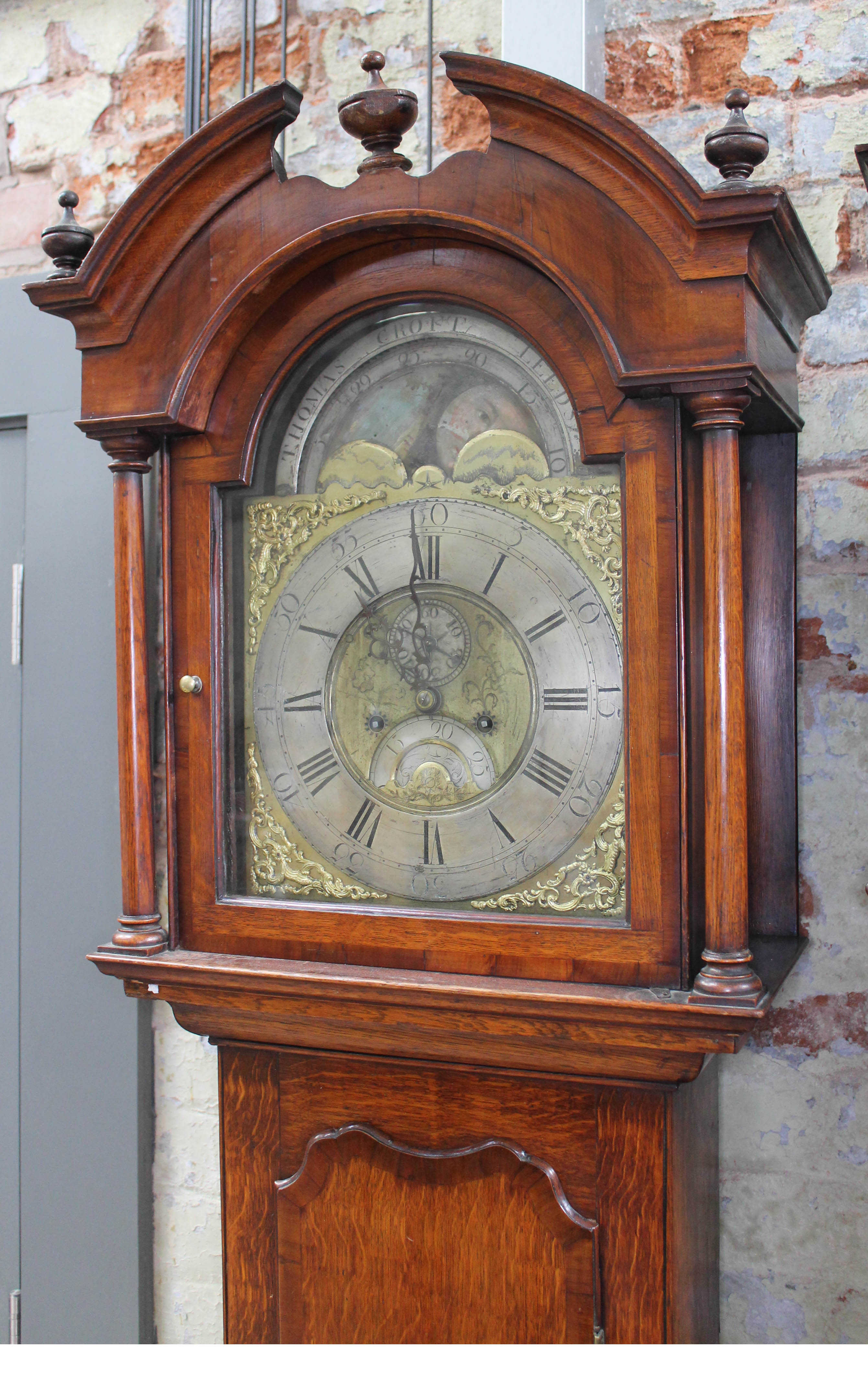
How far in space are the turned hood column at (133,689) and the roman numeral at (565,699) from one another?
1.43 ft

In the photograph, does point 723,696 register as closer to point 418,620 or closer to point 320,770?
point 418,620

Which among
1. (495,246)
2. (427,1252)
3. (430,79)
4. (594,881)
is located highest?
(430,79)

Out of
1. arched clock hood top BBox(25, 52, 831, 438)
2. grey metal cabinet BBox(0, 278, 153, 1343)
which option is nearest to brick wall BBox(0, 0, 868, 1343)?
arched clock hood top BBox(25, 52, 831, 438)

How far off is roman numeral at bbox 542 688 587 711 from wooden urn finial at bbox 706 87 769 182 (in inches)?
18.4

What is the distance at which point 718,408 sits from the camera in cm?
102

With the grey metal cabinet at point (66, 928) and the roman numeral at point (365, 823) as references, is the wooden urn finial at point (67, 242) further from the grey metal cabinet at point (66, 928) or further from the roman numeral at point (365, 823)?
the roman numeral at point (365, 823)

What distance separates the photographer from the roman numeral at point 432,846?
1.14 metres

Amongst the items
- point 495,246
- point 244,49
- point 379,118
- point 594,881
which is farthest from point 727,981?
point 244,49

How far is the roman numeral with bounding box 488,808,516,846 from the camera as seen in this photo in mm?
1117

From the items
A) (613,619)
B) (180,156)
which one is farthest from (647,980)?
(180,156)

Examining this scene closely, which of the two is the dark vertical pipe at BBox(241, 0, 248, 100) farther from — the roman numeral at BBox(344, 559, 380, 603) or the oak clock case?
the roman numeral at BBox(344, 559, 380, 603)

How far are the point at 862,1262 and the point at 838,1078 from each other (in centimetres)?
21

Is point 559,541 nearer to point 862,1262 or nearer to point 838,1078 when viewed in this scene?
point 838,1078

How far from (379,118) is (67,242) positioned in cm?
37
